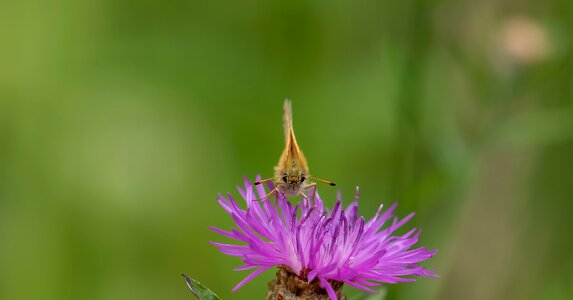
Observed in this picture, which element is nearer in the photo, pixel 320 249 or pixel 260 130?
pixel 320 249

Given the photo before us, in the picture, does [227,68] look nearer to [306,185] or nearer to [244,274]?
[244,274]

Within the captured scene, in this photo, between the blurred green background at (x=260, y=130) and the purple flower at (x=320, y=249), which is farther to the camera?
the blurred green background at (x=260, y=130)

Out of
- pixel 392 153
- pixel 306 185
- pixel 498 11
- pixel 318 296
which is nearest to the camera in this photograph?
pixel 318 296

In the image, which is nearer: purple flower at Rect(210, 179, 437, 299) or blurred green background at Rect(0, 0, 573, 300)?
purple flower at Rect(210, 179, 437, 299)

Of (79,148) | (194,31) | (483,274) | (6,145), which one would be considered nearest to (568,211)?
(483,274)
